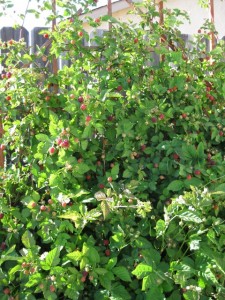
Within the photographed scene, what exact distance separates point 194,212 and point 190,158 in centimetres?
43

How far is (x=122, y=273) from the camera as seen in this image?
7.06 ft

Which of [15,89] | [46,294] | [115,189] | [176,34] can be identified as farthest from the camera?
[176,34]

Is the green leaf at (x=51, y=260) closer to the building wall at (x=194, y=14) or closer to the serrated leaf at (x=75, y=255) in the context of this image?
the serrated leaf at (x=75, y=255)

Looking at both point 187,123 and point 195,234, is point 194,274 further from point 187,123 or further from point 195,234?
point 187,123

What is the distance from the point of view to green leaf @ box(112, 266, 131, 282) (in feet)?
7.00

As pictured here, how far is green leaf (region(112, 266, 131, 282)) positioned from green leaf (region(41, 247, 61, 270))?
9.7 inches

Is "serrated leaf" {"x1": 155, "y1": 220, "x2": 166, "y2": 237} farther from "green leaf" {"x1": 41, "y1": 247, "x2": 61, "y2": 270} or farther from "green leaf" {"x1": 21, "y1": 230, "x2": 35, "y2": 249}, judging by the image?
"green leaf" {"x1": 21, "y1": 230, "x2": 35, "y2": 249}

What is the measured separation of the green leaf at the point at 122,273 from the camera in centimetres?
213

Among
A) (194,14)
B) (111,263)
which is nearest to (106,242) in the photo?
(111,263)

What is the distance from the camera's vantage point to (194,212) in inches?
81.4

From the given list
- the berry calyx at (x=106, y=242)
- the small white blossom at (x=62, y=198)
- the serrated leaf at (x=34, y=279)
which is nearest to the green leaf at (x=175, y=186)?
the berry calyx at (x=106, y=242)

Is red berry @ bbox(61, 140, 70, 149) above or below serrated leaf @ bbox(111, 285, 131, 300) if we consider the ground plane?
above

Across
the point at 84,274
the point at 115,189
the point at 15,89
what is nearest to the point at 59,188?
the point at 115,189

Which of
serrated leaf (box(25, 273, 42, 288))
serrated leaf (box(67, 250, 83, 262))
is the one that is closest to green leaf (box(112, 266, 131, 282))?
serrated leaf (box(67, 250, 83, 262))
